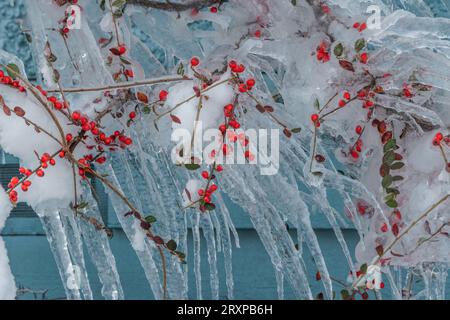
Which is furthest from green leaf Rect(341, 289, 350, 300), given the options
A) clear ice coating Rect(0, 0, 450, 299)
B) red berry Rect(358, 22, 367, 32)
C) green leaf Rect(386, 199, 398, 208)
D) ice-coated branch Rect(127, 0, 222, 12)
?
ice-coated branch Rect(127, 0, 222, 12)

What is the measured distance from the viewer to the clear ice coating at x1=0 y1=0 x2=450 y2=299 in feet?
2.74

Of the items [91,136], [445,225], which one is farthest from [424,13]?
[91,136]

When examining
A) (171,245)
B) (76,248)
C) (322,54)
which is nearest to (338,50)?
(322,54)

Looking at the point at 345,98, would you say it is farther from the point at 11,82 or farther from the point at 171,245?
the point at 11,82

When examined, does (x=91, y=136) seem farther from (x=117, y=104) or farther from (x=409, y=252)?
(x=409, y=252)

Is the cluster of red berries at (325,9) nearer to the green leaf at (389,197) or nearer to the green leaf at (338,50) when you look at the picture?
the green leaf at (338,50)

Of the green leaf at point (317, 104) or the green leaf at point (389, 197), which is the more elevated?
the green leaf at point (317, 104)

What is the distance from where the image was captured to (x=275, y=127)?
0.86 meters

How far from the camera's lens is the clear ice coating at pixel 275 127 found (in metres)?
0.84

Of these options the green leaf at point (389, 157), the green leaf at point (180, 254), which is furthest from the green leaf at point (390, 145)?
the green leaf at point (180, 254)

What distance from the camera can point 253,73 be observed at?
88 cm

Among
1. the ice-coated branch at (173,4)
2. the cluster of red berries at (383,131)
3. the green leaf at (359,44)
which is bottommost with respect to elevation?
the cluster of red berries at (383,131)
